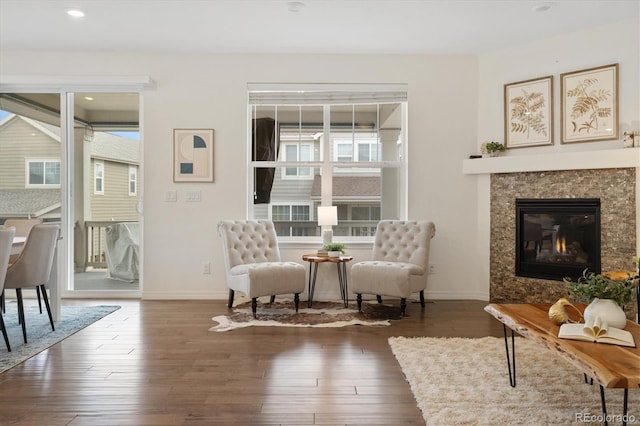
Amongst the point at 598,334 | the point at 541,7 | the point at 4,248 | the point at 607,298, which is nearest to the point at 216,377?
the point at 4,248

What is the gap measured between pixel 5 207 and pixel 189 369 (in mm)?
3743

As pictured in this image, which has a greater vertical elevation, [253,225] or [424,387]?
[253,225]

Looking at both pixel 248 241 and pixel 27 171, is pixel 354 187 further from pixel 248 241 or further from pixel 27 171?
pixel 27 171

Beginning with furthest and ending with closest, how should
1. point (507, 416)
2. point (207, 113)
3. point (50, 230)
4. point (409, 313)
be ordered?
point (207, 113), point (409, 313), point (50, 230), point (507, 416)

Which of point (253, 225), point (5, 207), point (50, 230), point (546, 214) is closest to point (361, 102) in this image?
point (253, 225)

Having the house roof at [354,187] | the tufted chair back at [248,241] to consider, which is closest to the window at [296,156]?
the house roof at [354,187]

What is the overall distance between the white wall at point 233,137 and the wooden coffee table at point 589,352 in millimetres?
2479

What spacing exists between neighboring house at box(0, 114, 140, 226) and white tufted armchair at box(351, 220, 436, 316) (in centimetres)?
275

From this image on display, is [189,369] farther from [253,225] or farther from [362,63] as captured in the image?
[362,63]

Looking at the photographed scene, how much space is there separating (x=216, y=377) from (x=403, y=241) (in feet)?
8.57

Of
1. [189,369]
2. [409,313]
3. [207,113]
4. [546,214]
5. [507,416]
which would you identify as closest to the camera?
[507,416]

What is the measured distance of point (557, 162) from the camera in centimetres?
437

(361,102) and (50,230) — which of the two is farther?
(361,102)

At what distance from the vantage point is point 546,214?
4574 mm
